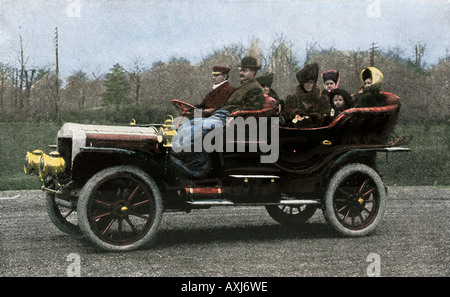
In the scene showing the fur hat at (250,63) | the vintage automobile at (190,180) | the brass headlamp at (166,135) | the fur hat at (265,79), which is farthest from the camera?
the fur hat at (265,79)

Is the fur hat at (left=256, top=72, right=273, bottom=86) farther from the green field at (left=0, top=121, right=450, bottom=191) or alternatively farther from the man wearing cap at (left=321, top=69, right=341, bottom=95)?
the green field at (left=0, top=121, right=450, bottom=191)

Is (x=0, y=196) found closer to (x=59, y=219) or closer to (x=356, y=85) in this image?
(x=59, y=219)

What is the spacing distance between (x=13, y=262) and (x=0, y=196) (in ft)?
20.8

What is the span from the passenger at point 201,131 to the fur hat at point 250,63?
21 centimetres

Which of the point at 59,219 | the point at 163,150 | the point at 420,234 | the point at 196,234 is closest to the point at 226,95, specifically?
the point at 163,150

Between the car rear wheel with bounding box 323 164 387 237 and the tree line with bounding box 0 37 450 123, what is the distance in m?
1.49

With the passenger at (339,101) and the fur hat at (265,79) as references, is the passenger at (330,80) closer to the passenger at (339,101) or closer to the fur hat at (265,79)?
the passenger at (339,101)

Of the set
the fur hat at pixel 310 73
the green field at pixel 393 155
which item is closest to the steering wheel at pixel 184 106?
the fur hat at pixel 310 73

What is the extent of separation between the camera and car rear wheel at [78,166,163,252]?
5048 mm

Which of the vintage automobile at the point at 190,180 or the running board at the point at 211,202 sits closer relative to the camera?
the vintage automobile at the point at 190,180

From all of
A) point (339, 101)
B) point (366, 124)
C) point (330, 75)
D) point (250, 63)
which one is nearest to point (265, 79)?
point (330, 75)

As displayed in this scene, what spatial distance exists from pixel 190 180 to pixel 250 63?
55.1 inches

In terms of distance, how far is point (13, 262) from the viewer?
4.94 meters

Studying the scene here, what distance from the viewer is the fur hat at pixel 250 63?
581cm
